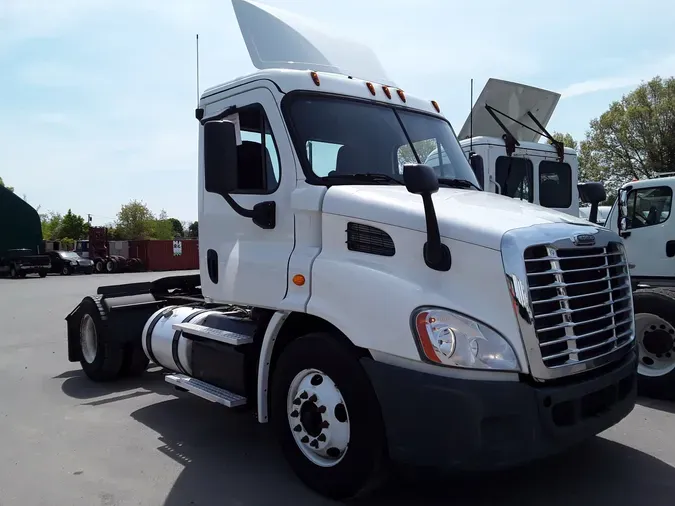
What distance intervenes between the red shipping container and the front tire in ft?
116

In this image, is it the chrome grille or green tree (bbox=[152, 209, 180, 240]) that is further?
green tree (bbox=[152, 209, 180, 240])

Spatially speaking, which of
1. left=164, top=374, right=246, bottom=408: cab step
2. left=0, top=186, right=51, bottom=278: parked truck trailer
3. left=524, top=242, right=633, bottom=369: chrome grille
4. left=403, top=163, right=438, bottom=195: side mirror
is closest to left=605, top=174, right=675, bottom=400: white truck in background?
left=524, top=242, right=633, bottom=369: chrome grille

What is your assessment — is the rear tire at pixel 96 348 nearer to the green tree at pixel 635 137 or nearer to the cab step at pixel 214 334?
the cab step at pixel 214 334

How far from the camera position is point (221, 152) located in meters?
4.02

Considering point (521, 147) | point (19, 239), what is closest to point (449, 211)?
point (521, 147)

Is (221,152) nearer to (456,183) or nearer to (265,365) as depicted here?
(265,365)

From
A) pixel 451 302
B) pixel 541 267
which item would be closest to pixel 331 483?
pixel 451 302

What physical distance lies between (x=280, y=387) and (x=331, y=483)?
28.7 inches

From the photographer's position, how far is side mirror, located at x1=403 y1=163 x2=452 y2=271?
3.38m

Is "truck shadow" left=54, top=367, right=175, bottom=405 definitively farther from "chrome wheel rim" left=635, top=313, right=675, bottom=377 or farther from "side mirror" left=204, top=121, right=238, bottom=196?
"chrome wheel rim" left=635, top=313, right=675, bottom=377

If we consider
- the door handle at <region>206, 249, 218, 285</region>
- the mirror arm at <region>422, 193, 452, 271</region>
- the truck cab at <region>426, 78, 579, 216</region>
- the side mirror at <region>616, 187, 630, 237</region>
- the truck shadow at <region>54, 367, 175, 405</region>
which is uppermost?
the truck cab at <region>426, 78, 579, 216</region>

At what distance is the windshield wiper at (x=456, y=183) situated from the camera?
4676 mm

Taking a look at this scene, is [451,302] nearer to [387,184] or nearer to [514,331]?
[514,331]

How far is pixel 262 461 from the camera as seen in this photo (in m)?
4.62
